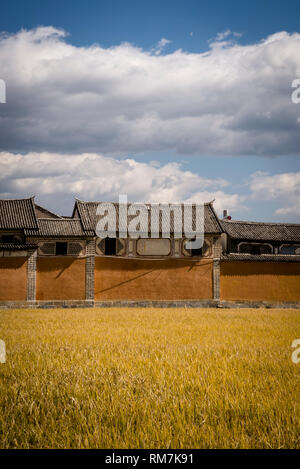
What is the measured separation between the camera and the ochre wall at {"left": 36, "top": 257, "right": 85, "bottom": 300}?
16.8 meters

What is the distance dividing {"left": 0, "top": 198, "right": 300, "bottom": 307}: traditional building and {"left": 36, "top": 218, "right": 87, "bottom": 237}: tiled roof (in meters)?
0.05

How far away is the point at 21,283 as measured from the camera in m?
16.6

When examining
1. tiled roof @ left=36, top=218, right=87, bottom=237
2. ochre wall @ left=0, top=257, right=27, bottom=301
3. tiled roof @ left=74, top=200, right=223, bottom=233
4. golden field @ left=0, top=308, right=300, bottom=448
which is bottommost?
golden field @ left=0, top=308, right=300, bottom=448

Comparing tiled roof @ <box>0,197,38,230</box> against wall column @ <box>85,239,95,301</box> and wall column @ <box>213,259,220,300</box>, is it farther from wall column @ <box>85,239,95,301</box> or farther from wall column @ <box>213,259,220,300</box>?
wall column @ <box>213,259,220,300</box>

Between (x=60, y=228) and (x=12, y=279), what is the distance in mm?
3340

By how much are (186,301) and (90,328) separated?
9.39 meters

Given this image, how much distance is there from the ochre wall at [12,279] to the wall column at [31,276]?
0.18 m

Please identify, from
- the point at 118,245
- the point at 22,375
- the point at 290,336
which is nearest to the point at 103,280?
the point at 118,245

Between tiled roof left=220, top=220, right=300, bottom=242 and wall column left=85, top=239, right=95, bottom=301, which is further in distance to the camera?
tiled roof left=220, top=220, right=300, bottom=242

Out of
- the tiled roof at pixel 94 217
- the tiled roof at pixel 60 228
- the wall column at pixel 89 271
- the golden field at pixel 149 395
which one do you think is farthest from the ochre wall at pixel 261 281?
the golden field at pixel 149 395

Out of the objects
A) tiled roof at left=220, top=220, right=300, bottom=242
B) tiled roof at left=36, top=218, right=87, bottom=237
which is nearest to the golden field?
tiled roof at left=36, top=218, right=87, bottom=237

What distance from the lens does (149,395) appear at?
A: 361 centimetres

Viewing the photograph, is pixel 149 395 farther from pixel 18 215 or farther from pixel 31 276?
pixel 18 215
